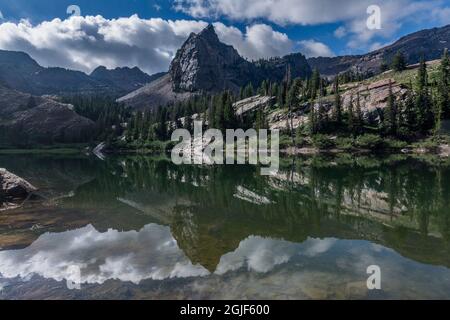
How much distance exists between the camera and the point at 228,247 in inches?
728

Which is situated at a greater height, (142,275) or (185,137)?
(185,137)

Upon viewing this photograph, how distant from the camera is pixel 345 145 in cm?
11444

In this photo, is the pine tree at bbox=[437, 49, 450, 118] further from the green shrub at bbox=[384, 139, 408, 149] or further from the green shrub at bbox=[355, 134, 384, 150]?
the green shrub at bbox=[355, 134, 384, 150]

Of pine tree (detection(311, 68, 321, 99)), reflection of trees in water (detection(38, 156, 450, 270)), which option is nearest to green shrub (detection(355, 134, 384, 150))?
pine tree (detection(311, 68, 321, 99))

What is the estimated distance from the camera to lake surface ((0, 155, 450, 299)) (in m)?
13.3

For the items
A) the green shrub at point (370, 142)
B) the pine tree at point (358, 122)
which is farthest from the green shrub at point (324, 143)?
the pine tree at point (358, 122)

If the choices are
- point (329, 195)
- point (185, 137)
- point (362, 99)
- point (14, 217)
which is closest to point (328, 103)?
point (362, 99)

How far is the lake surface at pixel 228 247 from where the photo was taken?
13258 millimetres

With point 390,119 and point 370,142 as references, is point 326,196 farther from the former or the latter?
point 390,119

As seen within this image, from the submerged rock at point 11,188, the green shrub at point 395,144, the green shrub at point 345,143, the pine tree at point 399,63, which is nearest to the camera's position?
the submerged rock at point 11,188

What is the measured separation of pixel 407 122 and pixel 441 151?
20.9 metres

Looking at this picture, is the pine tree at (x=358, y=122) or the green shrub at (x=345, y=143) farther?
the pine tree at (x=358, y=122)

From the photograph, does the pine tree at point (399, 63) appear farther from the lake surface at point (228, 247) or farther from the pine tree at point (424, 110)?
the lake surface at point (228, 247)
